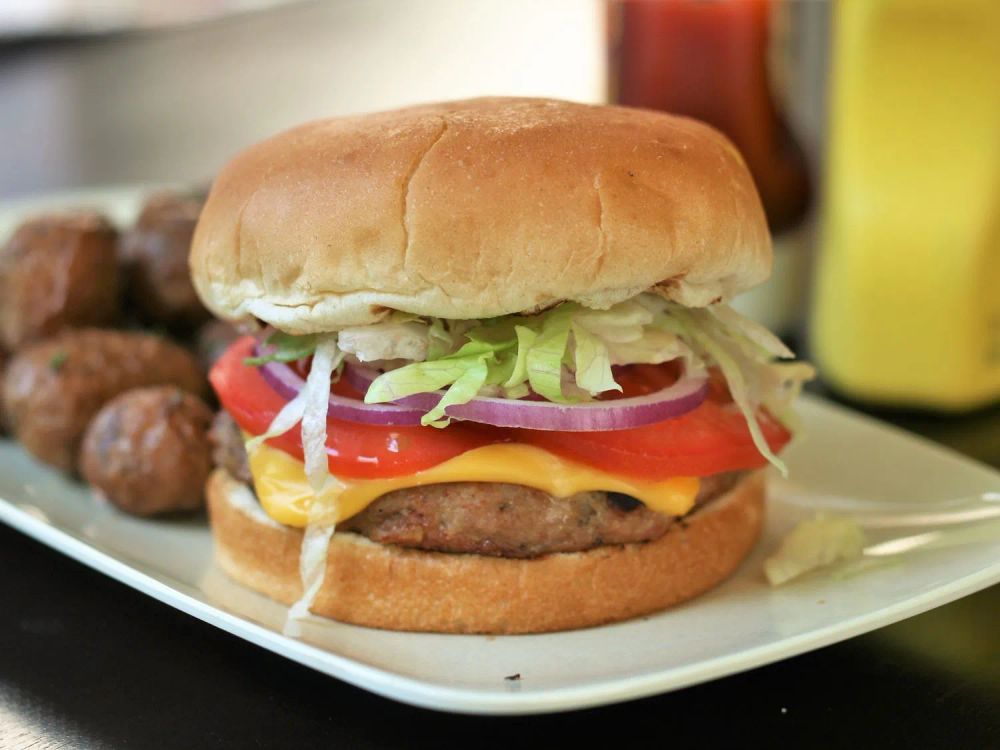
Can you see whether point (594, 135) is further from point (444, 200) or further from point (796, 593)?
point (796, 593)

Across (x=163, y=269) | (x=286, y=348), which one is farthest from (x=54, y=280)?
(x=286, y=348)

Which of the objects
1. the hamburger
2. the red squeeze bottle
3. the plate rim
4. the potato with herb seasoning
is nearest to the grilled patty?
the hamburger

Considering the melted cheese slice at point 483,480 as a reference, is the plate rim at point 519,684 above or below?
below

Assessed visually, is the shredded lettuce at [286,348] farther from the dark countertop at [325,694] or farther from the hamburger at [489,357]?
the dark countertop at [325,694]

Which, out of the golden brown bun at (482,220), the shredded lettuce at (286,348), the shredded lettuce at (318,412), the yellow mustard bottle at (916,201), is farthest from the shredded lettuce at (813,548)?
the yellow mustard bottle at (916,201)

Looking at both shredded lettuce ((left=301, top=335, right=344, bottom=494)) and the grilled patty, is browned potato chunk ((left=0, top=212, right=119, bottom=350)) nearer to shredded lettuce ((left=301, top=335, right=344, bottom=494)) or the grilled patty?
shredded lettuce ((left=301, top=335, right=344, bottom=494))
